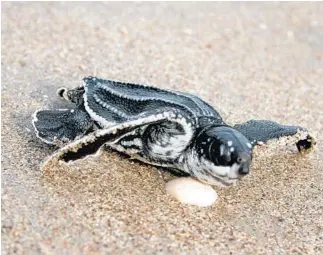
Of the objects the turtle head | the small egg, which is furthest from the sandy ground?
the turtle head

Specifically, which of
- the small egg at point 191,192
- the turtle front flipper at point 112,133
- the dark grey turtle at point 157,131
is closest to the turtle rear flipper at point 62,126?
the dark grey turtle at point 157,131

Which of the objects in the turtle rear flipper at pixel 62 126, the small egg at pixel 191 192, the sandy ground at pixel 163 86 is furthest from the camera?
the turtle rear flipper at pixel 62 126

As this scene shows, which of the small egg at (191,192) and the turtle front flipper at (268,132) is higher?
the turtle front flipper at (268,132)

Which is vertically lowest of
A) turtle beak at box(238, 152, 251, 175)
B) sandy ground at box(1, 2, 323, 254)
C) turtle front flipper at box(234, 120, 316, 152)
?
sandy ground at box(1, 2, 323, 254)

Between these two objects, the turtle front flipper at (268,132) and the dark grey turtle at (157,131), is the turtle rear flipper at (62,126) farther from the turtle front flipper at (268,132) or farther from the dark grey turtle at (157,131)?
the turtle front flipper at (268,132)

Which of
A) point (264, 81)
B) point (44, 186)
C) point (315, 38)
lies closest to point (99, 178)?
point (44, 186)

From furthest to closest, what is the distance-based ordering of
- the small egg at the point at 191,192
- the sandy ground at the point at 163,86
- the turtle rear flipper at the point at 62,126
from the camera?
the turtle rear flipper at the point at 62,126
the small egg at the point at 191,192
the sandy ground at the point at 163,86

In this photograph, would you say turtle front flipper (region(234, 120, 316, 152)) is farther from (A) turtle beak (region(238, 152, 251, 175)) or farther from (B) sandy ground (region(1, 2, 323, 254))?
(A) turtle beak (region(238, 152, 251, 175))
